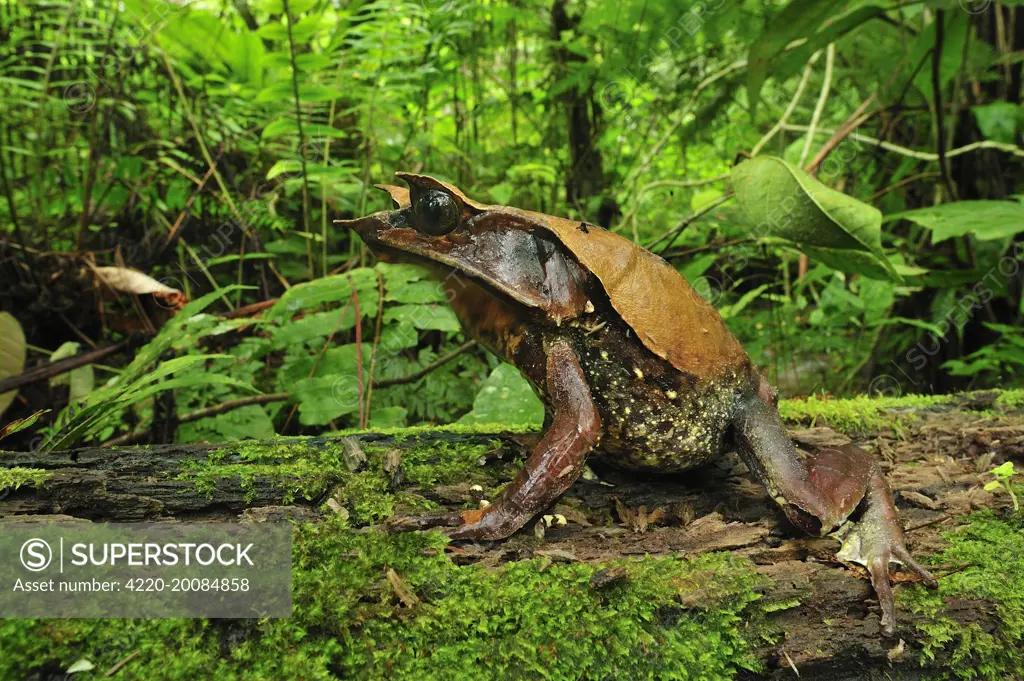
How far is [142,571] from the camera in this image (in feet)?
5.92

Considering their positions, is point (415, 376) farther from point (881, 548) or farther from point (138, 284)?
point (881, 548)

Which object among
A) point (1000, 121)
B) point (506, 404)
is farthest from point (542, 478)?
point (1000, 121)

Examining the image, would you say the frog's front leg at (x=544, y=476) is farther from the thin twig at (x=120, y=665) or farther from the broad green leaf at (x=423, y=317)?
the broad green leaf at (x=423, y=317)

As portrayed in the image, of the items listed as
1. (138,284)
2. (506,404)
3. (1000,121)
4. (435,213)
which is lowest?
(506,404)

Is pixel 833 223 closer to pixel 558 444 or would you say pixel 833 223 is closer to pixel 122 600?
pixel 558 444

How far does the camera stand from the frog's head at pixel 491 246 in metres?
2.32

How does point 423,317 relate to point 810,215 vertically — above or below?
below

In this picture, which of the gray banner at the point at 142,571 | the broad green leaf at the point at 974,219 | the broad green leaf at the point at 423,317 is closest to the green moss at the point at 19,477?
the gray banner at the point at 142,571

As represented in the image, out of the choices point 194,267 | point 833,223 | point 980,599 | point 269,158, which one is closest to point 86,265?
point 194,267

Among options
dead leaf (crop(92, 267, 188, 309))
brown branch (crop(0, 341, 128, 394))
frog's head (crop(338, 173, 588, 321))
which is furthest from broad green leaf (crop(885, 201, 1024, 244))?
brown branch (crop(0, 341, 128, 394))

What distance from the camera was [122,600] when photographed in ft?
5.57

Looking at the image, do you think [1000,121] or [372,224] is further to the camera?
[1000,121]

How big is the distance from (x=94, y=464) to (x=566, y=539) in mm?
1918

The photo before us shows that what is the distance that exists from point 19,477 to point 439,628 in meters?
1.68
